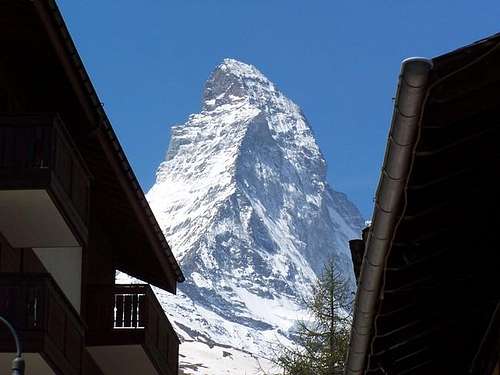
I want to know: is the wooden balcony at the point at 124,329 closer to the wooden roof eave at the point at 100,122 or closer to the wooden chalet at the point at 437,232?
the wooden roof eave at the point at 100,122

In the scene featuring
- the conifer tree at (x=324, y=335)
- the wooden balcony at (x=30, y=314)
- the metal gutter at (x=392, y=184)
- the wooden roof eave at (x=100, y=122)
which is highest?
the conifer tree at (x=324, y=335)

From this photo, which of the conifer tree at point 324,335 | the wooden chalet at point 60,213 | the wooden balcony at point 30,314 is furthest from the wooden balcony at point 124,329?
the conifer tree at point 324,335

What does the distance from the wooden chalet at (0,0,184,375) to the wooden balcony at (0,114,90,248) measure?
13 mm

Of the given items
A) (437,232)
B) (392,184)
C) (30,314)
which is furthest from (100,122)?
(392,184)

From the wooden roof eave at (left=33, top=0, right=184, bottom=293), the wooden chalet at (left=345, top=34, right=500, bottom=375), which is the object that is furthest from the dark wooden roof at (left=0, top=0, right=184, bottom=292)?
the wooden chalet at (left=345, top=34, right=500, bottom=375)

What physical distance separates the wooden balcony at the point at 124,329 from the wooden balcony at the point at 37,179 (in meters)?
4.62

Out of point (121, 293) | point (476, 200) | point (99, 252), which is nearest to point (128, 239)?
point (99, 252)

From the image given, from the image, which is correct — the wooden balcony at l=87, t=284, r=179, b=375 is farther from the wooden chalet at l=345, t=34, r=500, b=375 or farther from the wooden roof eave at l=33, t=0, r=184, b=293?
the wooden chalet at l=345, t=34, r=500, b=375

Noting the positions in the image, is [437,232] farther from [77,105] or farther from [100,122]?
[100,122]

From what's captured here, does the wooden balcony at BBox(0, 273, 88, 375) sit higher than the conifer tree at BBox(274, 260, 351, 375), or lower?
lower

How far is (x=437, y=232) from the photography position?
21.9 ft

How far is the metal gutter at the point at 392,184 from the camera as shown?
497cm

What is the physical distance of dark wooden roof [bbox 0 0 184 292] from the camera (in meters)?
15.6

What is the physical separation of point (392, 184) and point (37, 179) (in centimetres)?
1052
